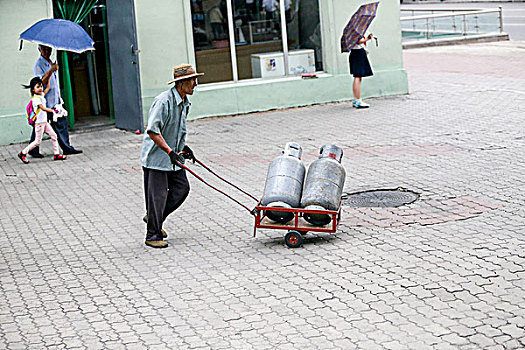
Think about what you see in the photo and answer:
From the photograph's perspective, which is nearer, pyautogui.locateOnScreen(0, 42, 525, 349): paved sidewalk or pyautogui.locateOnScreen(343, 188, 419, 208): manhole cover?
pyautogui.locateOnScreen(0, 42, 525, 349): paved sidewalk

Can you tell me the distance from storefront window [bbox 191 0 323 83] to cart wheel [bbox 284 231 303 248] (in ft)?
27.8

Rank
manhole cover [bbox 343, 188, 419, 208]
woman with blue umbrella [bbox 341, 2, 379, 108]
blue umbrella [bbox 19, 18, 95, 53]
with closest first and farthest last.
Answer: manhole cover [bbox 343, 188, 419, 208], blue umbrella [bbox 19, 18, 95, 53], woman with blue umbrella [bbox 341, 2, 379, 108]

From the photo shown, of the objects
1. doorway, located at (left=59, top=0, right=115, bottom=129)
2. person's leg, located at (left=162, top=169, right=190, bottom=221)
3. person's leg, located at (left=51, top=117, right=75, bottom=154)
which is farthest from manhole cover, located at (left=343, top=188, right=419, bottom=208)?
doorway, located at (left=59, top=0, right=115, bottom=129)

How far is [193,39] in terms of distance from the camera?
50.3 feet

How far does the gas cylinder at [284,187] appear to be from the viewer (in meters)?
7.68

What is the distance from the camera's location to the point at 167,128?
7738 mm

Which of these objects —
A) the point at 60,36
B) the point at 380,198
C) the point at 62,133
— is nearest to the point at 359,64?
the point at 62,133

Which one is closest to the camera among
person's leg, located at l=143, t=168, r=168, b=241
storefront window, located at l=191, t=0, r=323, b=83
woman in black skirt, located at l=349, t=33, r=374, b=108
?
person's leg, located at l=143, t=168, r=168, b=241

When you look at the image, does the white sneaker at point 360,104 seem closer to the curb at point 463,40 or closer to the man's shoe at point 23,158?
the man's shoe at point 23,158

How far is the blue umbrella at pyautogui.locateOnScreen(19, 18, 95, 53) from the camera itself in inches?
457

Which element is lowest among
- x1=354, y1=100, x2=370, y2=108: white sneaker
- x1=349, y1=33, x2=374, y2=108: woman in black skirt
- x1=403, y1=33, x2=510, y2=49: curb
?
x1=354, y1=100, x2=370, y2=108: white sneaker

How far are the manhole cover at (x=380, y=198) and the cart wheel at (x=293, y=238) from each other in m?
1.64

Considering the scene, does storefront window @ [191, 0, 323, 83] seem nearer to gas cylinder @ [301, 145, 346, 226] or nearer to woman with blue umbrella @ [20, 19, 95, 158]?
woman with blue umbrella @ [20, 19, 95, 158]

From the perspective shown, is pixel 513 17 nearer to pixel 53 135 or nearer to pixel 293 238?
pixel 53 135
